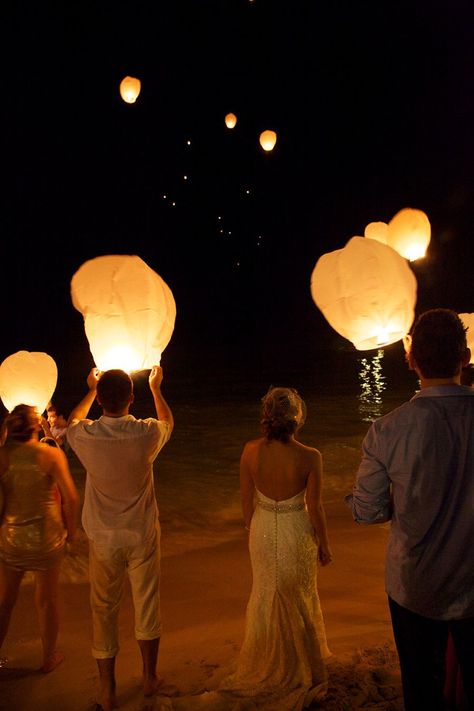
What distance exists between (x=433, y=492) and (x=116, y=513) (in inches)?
64.9

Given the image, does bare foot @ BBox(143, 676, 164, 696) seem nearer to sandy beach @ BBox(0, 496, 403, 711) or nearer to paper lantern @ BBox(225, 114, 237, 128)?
sandy beach @ BBox(0, 496, 403, 711)

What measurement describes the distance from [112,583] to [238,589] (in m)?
2.15

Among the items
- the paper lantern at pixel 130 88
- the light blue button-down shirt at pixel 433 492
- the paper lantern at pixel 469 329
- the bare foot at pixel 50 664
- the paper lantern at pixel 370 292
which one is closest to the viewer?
the light blue button-down shirt at pixel 433 492

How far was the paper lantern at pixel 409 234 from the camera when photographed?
376 centimetres

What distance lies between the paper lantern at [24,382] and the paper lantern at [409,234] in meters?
2.31

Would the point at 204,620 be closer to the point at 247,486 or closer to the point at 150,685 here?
the point at 150,685

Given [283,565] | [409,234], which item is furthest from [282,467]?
[409,234]

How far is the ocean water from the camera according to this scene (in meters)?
7.50

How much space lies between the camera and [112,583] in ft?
9.78

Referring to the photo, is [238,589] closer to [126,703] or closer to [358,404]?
[126,703]

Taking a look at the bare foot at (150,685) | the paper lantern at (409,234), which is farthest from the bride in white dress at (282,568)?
the paper lantern at (409,234)

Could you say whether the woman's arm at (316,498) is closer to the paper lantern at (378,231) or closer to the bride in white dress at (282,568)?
the bride in white dress at (282,568)

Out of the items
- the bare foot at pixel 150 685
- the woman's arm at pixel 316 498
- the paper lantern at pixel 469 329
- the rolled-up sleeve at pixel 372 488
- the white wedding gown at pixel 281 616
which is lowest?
the bare foot at pixel 150 685

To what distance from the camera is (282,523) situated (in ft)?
9.59
